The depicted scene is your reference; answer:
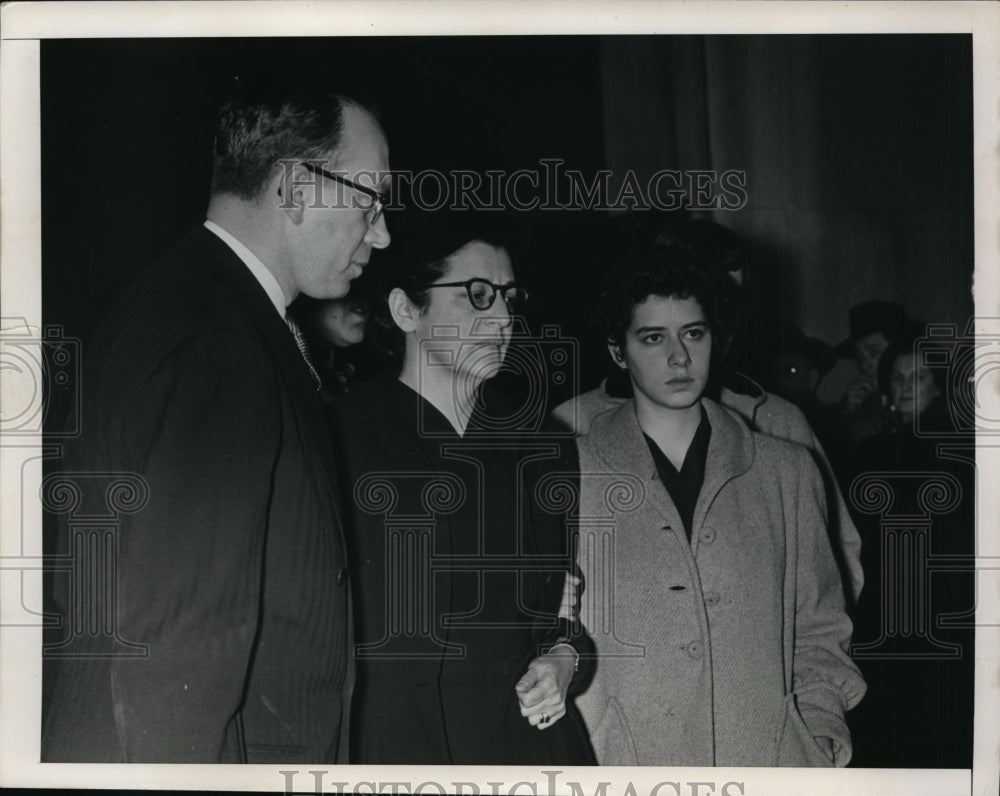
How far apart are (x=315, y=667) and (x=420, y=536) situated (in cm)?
28

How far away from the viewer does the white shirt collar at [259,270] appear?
66.2 inches

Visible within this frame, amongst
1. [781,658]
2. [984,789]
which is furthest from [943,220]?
[984,789]

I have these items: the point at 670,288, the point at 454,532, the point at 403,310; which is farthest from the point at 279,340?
the point at 670,288

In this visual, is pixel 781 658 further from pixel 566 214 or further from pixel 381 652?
pixel 566 214

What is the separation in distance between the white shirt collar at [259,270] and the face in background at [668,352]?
1.88ft

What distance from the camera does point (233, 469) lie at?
1677 millimetres

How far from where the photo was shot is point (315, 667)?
1.68m

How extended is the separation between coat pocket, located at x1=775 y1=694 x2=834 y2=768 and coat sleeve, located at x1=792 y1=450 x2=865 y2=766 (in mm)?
15

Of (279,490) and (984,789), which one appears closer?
(279,490)

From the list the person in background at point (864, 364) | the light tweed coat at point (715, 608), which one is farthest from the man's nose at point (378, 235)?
the person in background at point (864, 364)

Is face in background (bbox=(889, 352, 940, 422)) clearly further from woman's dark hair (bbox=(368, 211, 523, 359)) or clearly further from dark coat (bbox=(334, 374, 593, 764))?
woman's dark hair (bbox=(368, 211, 523, 359))

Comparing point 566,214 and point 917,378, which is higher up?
point 566,214

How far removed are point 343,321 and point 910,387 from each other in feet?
3.30

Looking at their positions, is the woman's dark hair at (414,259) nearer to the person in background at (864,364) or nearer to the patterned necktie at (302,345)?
the patterned necktie at (302,345)
